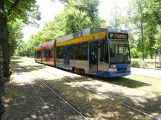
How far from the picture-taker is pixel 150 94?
34.1ft

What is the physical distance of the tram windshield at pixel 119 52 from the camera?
46.8 ft

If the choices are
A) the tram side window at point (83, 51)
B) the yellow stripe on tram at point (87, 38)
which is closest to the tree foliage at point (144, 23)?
the yellow stripe on tram at point (87, 38)

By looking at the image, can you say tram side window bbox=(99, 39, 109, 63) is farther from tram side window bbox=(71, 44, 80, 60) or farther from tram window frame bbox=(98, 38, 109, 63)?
tram side window bbox=(71, 44, 80, 60)

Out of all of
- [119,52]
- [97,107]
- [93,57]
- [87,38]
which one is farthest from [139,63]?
[97,107]

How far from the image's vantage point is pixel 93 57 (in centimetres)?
1580

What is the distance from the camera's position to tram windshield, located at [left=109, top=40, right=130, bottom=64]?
14.2 m

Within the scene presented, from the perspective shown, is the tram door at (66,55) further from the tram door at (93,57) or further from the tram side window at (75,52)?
the tram door at (93,57)

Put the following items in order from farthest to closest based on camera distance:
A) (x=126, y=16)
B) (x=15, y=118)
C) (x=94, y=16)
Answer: (x=94, y=16) → (x=126, y=16) → (x=15, y=118)

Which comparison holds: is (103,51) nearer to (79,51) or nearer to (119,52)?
(119,52)

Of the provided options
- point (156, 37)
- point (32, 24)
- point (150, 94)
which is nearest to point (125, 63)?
point (150, 94)

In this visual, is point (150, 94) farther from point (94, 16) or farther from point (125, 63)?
Answer: point (94, 16)

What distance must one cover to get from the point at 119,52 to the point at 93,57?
6.45ft

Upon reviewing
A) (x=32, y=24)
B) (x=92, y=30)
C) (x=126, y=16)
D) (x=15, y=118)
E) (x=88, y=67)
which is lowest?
(x=15, y=118)

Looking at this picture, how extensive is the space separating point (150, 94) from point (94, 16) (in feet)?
136
